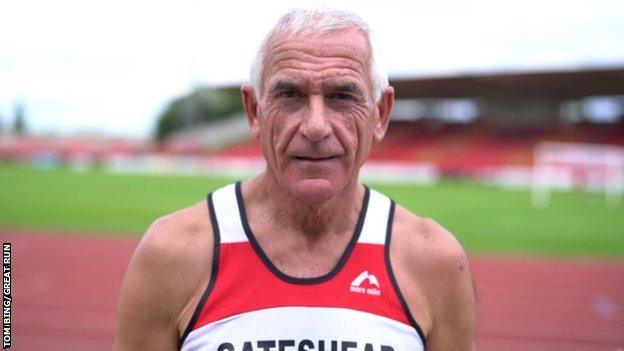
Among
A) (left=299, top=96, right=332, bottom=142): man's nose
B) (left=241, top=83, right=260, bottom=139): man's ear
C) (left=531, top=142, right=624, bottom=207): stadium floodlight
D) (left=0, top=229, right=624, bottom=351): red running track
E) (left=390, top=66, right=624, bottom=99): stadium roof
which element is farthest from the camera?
(left=390, top=66, right=624, bottom=99): stadium roof

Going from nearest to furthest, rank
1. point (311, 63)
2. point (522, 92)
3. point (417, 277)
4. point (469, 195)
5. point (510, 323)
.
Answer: point (311, 63) → point (417, 277) → point (510, 323) → point (469, 195) → point (522, 92)

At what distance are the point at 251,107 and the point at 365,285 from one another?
23.2 inches

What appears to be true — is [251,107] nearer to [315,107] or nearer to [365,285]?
[315,107]

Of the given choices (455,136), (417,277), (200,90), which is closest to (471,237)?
(417,277)

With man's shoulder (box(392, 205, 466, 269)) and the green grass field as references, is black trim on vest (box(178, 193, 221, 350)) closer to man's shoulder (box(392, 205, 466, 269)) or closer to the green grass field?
man's shoulder (box(392, 205, 466, 269))

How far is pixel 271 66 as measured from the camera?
186 cm

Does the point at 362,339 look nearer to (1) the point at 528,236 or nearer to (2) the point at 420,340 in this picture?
(2) the point at 420,340

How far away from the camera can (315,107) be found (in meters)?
1.80

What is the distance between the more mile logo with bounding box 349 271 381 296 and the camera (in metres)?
1.87

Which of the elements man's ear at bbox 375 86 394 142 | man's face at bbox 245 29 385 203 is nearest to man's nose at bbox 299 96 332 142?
man's face at bbox 245 29 385 203

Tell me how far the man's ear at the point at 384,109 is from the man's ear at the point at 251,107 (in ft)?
1.11

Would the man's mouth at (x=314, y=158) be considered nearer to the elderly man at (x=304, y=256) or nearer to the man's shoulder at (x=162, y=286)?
the elderly man at (x=304, y=256)

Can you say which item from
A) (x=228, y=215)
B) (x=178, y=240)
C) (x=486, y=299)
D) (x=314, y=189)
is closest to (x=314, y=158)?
(x=314, y=189)

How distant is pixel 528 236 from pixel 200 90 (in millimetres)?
48848
